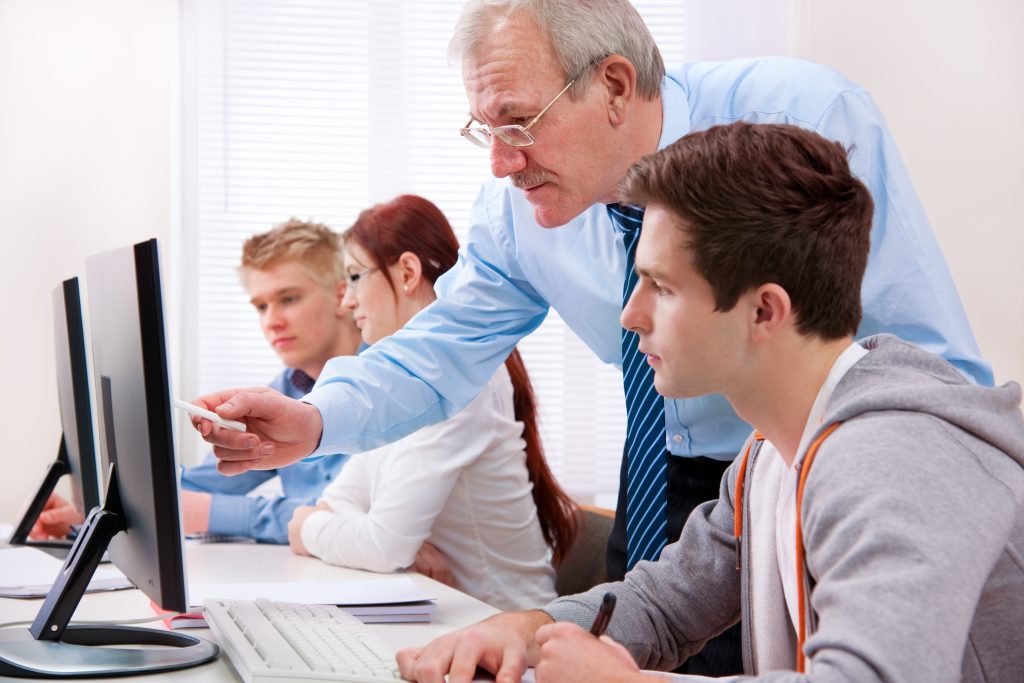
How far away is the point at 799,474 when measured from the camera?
0.91 metres

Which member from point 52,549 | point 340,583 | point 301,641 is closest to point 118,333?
point 301,641

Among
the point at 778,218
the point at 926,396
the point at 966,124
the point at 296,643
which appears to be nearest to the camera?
the point at 926,396

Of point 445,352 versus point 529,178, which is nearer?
point 529,178

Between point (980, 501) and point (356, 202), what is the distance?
2741 mm

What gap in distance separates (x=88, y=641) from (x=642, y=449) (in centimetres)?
79

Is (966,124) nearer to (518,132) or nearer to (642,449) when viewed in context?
(642,449)

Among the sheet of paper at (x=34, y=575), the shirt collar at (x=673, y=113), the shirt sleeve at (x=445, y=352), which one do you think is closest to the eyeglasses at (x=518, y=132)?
the shirt collar at (x=673, y=113)

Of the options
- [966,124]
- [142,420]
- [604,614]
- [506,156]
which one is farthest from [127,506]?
[966,124]

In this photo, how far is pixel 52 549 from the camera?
209 centimetres

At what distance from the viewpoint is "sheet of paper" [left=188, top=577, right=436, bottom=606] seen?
1479mm

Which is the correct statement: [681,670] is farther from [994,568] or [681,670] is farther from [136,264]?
[136,264]

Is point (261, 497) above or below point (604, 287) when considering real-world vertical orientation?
below

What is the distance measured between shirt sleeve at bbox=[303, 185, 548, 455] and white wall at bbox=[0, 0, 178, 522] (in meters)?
1.76

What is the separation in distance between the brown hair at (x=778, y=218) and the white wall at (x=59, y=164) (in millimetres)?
2554
